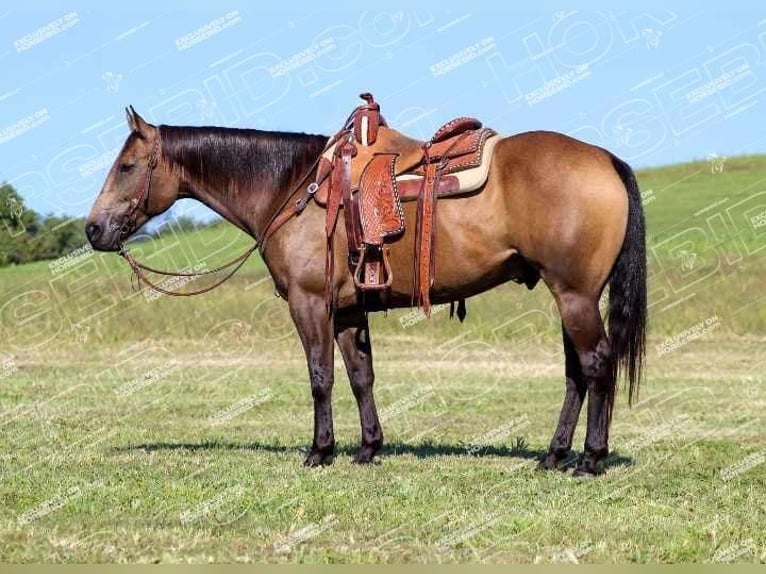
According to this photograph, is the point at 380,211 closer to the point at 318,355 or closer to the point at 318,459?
the point at 318,355

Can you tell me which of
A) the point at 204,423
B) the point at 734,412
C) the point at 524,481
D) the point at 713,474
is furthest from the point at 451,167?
the point at 734,412

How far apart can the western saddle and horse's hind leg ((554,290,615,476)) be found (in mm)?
1069

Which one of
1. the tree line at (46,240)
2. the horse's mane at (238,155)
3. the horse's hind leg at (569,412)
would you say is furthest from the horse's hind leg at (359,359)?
the tree line at (46,240)

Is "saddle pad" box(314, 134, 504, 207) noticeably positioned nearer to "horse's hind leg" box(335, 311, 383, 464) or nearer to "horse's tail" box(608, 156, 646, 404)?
"horse's tail" box(608, 156, 646, 404)

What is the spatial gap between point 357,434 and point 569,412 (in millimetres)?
3262

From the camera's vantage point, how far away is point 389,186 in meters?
9.28

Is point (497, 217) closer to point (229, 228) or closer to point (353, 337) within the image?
point (353, 337)

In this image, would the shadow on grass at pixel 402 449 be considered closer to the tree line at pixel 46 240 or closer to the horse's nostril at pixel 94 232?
the horse's nostril at pixel 94 232

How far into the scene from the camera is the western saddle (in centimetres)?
920

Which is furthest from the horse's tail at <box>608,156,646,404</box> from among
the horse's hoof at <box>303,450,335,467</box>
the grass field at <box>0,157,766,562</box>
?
the horse's hoof at <box>303,450,335,467</box>

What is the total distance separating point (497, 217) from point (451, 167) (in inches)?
19.8

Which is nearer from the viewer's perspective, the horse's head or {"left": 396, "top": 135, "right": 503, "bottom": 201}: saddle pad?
{"left": 396, "top": 135, "right": 503, "bottom": 201}: saddle pad

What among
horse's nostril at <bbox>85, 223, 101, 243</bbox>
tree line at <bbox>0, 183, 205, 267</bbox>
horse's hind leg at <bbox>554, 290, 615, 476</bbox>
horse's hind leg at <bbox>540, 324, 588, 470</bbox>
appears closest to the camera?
horse's hind leg at <bbox>554, 290, 615, 476</bbox>

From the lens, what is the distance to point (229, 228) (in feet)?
135
